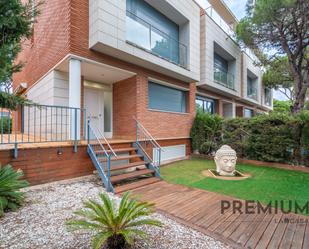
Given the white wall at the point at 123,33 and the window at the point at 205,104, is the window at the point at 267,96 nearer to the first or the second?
the window at the point at 205,104

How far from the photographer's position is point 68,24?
6086mm

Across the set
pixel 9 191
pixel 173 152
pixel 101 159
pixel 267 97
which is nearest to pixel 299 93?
pixel 173 152

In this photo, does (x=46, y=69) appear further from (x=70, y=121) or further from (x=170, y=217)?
(x=170, y=217)

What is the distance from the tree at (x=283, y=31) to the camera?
10680mm

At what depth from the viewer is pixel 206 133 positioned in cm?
1021

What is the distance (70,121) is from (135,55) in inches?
126

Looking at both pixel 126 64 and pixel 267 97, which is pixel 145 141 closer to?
pixel 126 64

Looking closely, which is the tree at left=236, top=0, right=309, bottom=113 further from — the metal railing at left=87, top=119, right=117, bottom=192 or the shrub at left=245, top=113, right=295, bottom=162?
the metal railing at left=87, top=119, right=117, bottom=192

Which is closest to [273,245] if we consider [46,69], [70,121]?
[70,121]

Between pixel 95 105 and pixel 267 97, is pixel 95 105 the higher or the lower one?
the lower one

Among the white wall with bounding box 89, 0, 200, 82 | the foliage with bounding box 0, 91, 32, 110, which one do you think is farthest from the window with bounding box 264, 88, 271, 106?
the foliage with bounding box 0, 91, 32, 110

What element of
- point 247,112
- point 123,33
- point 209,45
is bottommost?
point 247,112

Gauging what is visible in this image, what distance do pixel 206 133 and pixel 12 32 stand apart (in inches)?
342

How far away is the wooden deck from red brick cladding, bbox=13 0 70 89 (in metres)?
5.01
